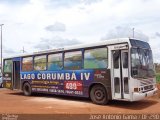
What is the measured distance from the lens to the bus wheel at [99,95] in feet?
49.8

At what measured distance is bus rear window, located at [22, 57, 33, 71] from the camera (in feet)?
66.0

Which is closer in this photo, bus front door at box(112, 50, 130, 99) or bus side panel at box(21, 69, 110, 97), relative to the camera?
bus front door at box(112, 50, 130, 99)

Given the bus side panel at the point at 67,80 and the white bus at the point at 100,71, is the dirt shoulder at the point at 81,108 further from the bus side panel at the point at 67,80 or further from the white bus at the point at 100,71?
the bus side panel at the point at 67,80

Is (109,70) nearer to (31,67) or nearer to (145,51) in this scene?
(145,51)

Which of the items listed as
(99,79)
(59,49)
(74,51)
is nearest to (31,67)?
(59,49)

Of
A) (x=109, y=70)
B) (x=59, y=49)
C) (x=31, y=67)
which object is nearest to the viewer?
(x=109, y=70)

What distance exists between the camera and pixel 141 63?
14.8m

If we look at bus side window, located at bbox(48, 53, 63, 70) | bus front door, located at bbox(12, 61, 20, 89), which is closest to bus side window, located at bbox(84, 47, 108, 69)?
bus side window, located at bbox(48, 53, 63, 70)

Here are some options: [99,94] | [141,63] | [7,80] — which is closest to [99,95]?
[99,94]

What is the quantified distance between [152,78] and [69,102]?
4237 millimetres

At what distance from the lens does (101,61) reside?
15.3m

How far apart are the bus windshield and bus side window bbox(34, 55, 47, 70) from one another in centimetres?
610

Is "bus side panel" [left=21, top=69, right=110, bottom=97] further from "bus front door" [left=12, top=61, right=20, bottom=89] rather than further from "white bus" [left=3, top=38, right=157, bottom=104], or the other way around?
"bus front door" [left=12, top=61, right=20, bottom=89]

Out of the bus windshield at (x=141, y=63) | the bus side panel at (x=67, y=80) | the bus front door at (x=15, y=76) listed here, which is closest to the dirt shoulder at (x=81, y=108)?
the bus side panel at (x=67, y=80)
